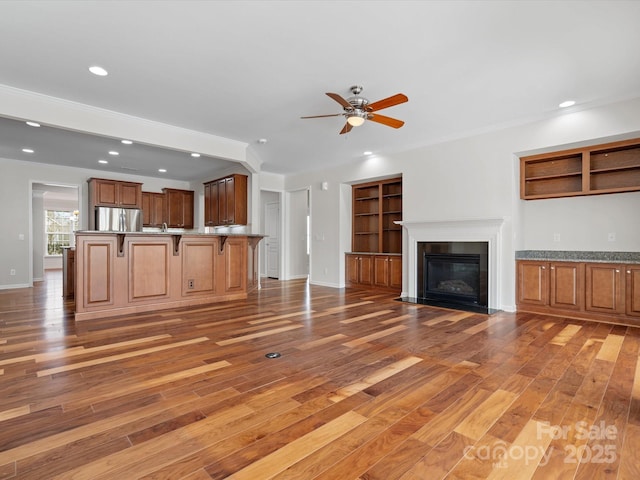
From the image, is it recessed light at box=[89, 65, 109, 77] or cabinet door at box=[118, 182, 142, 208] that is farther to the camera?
cabinet door at box=[118, 182, 142, 208]

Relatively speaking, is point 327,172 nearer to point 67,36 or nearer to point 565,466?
point 67,36

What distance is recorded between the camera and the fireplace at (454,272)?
516cm

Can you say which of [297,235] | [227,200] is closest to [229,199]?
[227,200]

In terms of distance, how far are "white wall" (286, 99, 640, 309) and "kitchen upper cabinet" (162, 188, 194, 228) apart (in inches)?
207

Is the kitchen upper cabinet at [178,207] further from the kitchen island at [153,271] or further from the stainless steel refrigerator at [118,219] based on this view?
the kitchen island at [153,271]

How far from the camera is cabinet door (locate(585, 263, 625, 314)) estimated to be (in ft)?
13.6

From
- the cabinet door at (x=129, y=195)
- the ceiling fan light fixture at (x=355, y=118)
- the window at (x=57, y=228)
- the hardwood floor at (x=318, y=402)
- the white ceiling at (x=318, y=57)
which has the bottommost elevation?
the hardwood floor at (x=318, y=402)

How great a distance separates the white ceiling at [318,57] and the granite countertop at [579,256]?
184cm

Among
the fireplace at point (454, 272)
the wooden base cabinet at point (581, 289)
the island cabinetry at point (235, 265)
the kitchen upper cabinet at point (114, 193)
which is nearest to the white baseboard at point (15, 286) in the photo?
the kitchen upper cabinet at point (114, 193)

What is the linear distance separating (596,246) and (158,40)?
5.58m

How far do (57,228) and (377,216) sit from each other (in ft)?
38.9

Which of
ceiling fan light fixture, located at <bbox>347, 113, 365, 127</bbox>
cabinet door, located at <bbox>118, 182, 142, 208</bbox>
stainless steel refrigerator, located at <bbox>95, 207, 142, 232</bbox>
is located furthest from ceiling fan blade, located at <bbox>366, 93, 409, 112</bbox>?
cabinet door, located at <bbox>118, 182, 142, 208</bbox>

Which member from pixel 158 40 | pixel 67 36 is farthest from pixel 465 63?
pixel 67 36

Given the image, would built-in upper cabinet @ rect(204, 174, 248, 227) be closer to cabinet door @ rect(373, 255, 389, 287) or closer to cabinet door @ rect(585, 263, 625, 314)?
cabinet door @ rect(373, 255, 389, 287)
